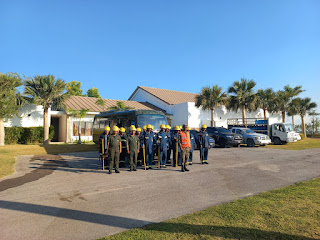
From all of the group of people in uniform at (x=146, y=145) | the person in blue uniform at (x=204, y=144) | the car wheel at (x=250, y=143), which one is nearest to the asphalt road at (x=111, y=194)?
the group of people in uniform at (x=146, y=145)

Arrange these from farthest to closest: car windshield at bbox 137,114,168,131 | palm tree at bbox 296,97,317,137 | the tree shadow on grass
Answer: palm tree at bbox 296,97,317,137, car windshield at bbox 137,114,168,131, the tree shadow on grass

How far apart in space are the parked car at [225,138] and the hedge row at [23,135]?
16.6m

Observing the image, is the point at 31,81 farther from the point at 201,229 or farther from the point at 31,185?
the point at 201,229

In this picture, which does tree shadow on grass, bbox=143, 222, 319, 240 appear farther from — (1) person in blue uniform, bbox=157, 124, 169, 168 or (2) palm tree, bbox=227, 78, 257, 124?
(2) palm tree, bbox=227, 78, 257, 124

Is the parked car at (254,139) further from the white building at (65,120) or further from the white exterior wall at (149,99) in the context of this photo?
the white building at (65,120)

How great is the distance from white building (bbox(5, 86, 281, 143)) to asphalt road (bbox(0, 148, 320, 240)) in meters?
15.0

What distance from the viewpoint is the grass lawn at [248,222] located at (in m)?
3.76

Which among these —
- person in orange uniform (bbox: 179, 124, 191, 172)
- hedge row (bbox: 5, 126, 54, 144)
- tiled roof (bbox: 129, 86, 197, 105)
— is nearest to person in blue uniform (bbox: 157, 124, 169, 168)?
person in orange uniform (bbox: 179, 124, 191, 172)

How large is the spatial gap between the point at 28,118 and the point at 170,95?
2314 cm

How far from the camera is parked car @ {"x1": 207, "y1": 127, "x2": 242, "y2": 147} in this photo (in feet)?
61.6

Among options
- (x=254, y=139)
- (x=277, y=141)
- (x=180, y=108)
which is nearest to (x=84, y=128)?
(x=180, y=108)

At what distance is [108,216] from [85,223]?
0.49 metres

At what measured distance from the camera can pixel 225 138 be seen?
1881 cm

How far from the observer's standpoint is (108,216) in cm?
470
